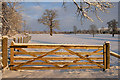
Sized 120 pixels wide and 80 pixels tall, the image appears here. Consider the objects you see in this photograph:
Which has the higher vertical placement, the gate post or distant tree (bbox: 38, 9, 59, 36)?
distant tree (bbox: 38, 9, 59, 36)

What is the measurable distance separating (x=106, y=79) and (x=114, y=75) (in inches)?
24.5

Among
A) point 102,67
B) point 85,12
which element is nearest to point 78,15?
point 85,12

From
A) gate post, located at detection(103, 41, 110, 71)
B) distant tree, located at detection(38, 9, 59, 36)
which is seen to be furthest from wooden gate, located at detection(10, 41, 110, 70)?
distant tree, located at detection(38, 9, 59, 36)

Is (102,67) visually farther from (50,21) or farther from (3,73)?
(50,21)

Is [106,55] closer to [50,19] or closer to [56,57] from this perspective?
[56,57]

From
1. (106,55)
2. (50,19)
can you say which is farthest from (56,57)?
(50,19)

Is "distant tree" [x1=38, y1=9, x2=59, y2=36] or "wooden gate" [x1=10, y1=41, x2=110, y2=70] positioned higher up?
"distant tree" [x1=38, y1=9, x2=59, y2=36]

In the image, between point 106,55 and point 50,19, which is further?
point 50,19

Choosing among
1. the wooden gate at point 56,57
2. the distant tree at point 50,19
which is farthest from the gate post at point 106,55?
the distant tree at point 50,19

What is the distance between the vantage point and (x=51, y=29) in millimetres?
39750

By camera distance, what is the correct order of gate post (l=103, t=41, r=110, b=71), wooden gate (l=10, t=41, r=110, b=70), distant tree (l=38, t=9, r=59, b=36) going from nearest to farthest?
1. wooden gate (l=10, t=41, r=110, b=70)
2. gate post (l=103, t=41, r=110, b=71)
3. distant tree (l=38, t=9, r=59, b=36)

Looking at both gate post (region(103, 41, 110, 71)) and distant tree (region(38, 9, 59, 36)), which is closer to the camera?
gate post (region(103, 41, 110, 71))

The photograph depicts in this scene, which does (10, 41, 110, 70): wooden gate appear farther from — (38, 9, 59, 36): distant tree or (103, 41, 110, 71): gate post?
(38, 9, 59, 36): distant tree

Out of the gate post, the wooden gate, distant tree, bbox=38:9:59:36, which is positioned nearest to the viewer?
the wooden gate
